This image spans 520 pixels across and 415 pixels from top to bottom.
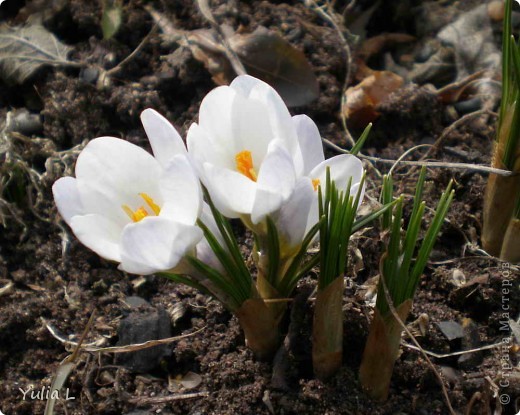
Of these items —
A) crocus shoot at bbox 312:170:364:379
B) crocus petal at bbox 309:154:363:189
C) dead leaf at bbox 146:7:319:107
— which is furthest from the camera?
dead leaf at bbox 146:7:319:107

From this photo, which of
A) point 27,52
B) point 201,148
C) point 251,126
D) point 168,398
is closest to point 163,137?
point 201,148

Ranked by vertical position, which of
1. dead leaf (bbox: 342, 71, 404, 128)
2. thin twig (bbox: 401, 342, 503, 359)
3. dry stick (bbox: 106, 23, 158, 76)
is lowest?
thin twig (bbox: 401, 342, 503, 359)

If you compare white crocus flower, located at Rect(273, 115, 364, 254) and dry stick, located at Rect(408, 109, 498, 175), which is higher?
white crocus flower, located at Rect(273, 115, 364, 254)

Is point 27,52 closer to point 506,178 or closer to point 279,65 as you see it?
point 279,65

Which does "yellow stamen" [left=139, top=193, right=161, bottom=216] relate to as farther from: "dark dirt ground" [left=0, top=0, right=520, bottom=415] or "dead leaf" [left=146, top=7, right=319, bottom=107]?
"dead leaf" [left=146, top=7, right=319, bottom=107]

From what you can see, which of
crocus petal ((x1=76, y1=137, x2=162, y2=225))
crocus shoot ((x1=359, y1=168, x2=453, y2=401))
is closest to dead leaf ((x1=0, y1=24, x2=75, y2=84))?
crocus petal ((x1=76, y1=137, x2=162, y2=225))

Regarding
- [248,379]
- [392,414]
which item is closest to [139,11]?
[248,379]

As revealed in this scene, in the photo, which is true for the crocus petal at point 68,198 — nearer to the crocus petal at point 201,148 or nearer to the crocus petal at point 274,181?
the crocus petal at point 201,148

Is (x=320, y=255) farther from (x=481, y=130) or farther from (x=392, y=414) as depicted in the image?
(x=481, y=130)
